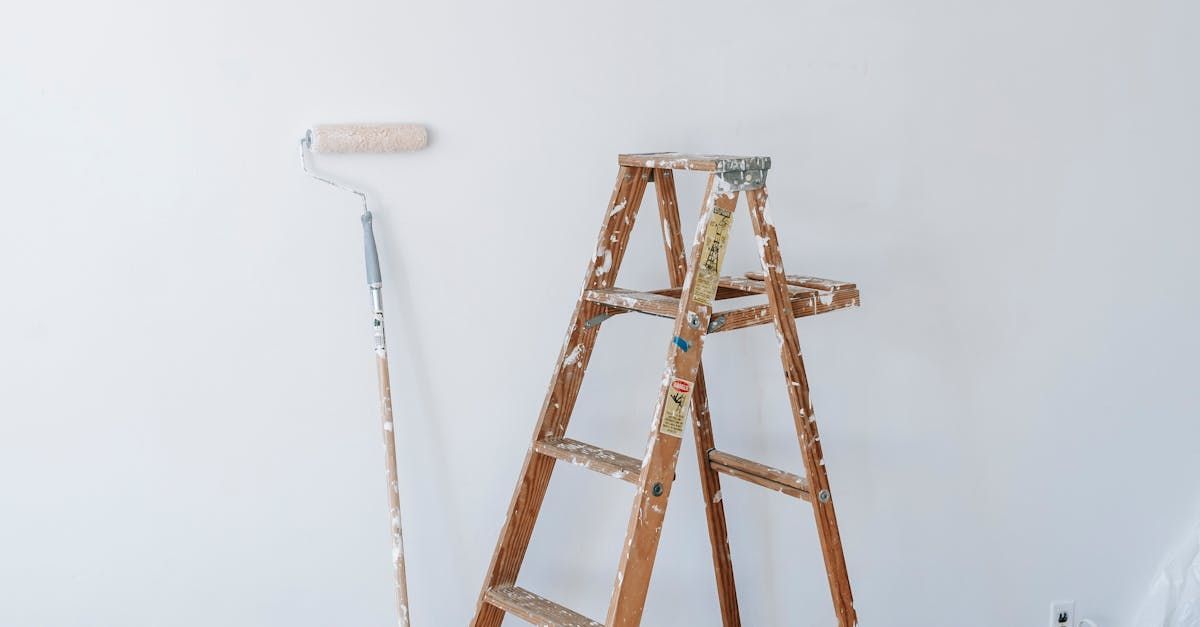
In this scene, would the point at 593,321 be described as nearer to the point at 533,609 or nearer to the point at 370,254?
the point at 370,254

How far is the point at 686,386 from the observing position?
169cm

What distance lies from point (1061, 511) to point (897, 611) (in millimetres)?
461

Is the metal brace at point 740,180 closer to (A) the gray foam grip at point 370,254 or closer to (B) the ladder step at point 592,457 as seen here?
(B) the ladder step at point 592,457

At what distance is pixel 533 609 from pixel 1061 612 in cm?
139

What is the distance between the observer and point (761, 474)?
6.29ft

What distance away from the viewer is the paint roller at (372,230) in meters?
1.85

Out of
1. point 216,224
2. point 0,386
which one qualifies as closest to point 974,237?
point 216,224

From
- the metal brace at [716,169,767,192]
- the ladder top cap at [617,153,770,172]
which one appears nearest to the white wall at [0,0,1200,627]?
the ladder top cap at [617,153,770,172]

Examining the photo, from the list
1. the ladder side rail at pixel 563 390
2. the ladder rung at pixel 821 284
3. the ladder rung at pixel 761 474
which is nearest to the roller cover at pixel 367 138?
the ladder side rail at pixel 563 390

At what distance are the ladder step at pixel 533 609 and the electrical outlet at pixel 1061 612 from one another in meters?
1.27

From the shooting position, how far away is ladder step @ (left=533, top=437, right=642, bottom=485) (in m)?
1.73

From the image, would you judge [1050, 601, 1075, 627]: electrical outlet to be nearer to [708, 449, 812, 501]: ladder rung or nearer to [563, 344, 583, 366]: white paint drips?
[708, 449, 812, 501]: ladder rung

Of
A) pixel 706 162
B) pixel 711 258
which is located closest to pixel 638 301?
pixel 711 258

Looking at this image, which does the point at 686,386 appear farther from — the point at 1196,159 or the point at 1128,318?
the point at 1196,159
